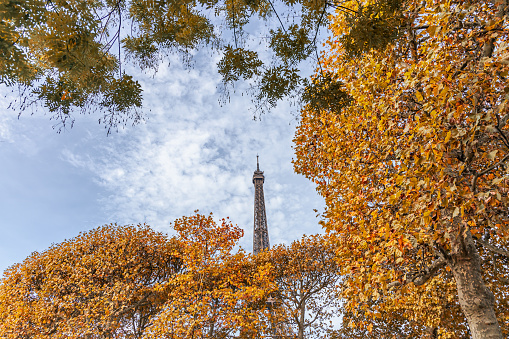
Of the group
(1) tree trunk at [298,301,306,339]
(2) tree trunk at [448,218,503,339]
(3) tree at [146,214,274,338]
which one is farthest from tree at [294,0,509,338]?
(1) tree trunk at [298,301,306,339]

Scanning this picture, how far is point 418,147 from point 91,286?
1477cm

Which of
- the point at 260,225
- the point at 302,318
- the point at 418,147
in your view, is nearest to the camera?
the point at 418,147

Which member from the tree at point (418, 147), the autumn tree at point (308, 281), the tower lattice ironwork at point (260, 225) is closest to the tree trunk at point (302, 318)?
the autumn tree at point (308, 281)

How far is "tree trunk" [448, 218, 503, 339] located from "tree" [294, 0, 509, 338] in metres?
0.02

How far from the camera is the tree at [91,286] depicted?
13367 mm

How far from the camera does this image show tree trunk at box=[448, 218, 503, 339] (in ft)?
15.9

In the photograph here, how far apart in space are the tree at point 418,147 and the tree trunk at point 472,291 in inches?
0.6

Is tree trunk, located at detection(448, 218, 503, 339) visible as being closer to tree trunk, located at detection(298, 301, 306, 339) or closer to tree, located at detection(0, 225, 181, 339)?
tree trunk, located at detection(298, 301, 306, 339)

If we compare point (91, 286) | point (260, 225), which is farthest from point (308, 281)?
point (260, 225)

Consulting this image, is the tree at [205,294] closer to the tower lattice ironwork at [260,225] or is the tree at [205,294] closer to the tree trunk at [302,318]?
the tree trunk at [302,318]

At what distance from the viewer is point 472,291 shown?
5129 millimetres

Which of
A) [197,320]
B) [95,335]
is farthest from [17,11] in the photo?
[95,335]

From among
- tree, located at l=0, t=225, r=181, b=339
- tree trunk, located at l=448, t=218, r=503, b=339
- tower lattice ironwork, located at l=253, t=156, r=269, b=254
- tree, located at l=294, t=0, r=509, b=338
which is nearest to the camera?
tree, located at l=294, t=0, r=509, b=338

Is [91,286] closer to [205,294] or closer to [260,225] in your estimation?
[205,294]
